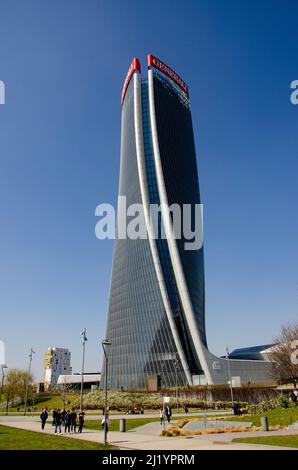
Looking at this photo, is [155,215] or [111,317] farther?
[111,317]

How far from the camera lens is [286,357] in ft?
277

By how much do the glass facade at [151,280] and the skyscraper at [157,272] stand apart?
9.1 inches

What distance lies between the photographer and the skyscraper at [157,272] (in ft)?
292

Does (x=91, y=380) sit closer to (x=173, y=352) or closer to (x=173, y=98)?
(x=173, y=352)

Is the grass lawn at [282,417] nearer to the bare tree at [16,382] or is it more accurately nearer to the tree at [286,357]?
the tree at [286,357]

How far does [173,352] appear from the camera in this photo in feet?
289

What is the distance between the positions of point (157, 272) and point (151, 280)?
9.84 ft

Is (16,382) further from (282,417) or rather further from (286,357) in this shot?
(282,417)

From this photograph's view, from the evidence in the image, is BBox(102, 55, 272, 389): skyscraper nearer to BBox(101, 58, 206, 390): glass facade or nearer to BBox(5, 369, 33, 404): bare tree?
BBox(101, 58, 206, 390): glass facade

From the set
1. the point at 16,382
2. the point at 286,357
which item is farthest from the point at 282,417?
the point at 16,382

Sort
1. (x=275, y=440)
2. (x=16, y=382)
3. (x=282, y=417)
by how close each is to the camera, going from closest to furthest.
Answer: (x=275, y=440)
(x=282, y=417)
(x=16, y=382)

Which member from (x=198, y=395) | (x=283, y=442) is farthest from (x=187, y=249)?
(x=283, y=442)

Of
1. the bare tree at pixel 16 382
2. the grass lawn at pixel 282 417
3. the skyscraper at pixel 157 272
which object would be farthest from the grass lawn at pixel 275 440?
the bare tree at pixel 16 382
